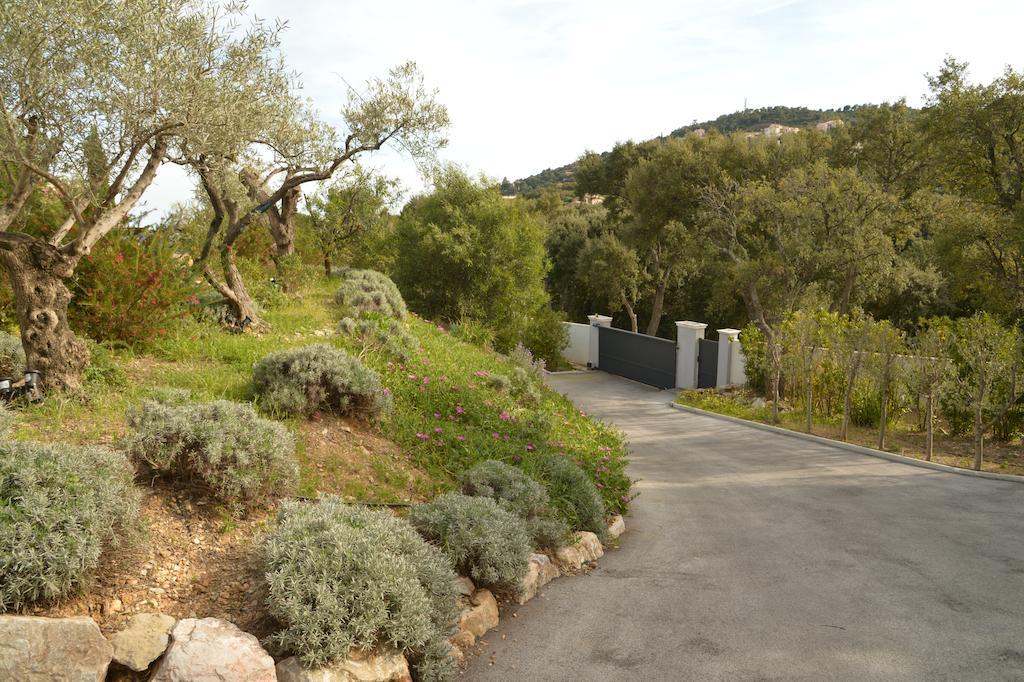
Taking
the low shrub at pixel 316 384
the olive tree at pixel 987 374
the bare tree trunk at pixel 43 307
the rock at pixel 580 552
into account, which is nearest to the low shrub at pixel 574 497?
the rock at pixel 580 552

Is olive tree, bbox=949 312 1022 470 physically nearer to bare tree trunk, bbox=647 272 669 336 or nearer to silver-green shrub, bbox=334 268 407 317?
silver-green shrub, bbox=334 268 407 317

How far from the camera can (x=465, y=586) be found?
5.39 metres

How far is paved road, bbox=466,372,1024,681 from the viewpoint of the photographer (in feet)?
15.7

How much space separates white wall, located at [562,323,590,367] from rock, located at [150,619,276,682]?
22859mm

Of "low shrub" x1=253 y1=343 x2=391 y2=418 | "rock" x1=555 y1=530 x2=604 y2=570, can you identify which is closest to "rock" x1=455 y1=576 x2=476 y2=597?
"rock" x1=555 y1=530 x2=604 y2=570

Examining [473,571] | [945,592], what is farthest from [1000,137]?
[473,571]

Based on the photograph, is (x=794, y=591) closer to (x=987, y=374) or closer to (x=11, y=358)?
(x=987, y=374)

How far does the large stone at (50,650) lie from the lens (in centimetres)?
346

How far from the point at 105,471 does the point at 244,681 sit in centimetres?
176

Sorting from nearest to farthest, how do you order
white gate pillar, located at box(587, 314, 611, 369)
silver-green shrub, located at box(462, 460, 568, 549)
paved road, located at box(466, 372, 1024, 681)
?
paved road, located at box(466, 372, 1024, 681) < silver-green shrub, located at box(462, 460, 568, 549) < white gate pillar, located at box(587, 314, 611, 369)

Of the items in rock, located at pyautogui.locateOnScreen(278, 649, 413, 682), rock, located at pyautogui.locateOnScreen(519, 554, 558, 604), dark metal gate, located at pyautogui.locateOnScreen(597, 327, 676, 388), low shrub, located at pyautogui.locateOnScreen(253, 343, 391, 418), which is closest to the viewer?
rock, located at pyautogui.locateOnScreen(278, 649, 413, 682)

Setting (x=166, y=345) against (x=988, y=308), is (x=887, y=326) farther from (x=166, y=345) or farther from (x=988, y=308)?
(x=166, y=345)

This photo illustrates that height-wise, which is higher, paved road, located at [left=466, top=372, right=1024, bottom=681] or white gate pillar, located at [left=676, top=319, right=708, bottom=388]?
white gate pillar, located at [left=676, top=319, right=708, bottom=388]

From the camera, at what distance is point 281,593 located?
13.6 feet
